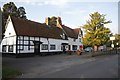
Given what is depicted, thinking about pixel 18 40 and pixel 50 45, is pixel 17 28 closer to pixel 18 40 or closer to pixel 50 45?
pixel 18 40

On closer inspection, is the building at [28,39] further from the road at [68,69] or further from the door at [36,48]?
the road at [68,69]

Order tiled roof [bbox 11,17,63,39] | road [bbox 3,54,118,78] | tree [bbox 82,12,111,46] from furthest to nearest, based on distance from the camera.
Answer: tree [bbox 82,12,111,46]
tiled roof [bbox 11,17,63,39]
road [bbox 3,54,118,78]

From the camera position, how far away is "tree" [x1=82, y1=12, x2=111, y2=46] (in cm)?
3909

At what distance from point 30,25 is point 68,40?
15.1 meters

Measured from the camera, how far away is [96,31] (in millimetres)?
38969

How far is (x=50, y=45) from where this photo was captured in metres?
39.2

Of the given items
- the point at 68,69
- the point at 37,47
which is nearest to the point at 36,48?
the point at 37,47

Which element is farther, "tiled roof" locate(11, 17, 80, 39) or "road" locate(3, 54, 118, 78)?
"tiled roof" locate(11, 17, 80, 39)

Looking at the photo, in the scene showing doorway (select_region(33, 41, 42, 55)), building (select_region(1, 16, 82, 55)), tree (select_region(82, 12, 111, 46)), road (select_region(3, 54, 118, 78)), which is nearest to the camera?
road (select_region(3, 54, 118, 78))

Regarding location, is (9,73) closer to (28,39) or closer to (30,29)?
(28,39)

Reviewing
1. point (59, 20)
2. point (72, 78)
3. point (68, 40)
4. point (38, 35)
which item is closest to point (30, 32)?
point (38, 35)

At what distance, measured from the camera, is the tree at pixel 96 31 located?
39094 mm

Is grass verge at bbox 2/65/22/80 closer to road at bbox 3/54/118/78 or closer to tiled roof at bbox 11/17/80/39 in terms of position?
road at bbox 3/54/118/78

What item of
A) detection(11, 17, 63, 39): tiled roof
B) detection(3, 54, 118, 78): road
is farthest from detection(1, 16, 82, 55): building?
detection(3, 54, 118, 78): road
